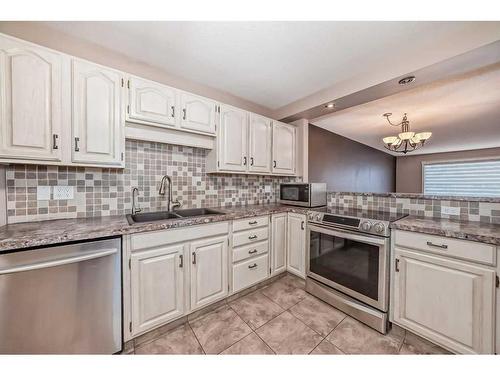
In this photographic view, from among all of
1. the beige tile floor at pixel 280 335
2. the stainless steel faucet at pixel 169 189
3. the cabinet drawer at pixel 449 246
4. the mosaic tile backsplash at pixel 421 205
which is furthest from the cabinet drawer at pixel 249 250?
the cabinet drawer at pixel 449 246

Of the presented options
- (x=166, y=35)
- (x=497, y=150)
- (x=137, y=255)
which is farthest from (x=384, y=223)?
(x=497, y=150)

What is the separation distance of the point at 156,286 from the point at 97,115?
1.36 m

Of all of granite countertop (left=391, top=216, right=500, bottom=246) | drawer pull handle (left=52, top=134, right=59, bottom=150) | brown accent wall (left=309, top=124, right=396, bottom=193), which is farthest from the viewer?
brown accent wall (left=309, top=124, right=396, bottom=193)

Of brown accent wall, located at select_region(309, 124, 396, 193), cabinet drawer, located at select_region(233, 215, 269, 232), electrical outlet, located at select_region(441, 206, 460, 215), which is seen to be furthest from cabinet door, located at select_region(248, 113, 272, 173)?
electrical outlet, located at select_region(441, 206, 460, 215)

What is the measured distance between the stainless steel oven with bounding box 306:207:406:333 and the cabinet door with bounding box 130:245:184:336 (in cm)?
134

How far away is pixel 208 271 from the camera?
5.69 ft

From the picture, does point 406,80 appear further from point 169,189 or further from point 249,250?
point 169,189

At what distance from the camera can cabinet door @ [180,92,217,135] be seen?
1.87 meters

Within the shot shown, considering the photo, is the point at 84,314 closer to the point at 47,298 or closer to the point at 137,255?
the point at 47,298

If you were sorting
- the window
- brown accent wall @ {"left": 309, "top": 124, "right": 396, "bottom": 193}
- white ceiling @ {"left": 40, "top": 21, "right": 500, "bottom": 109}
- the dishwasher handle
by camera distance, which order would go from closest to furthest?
the dishwasher handle, white ceiling @ {"left": 40, "top": 21, "right": 500, "bottom": 109}, brown accent wall @ {"left": 309, "top": 124, "right": 396, "bottom": 193}, the window

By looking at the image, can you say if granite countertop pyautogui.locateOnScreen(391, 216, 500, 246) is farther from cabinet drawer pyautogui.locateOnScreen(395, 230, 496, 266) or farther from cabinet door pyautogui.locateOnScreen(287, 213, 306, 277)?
cabinet door pyautogui.locateOnScreen(287, 213, 306, 277)

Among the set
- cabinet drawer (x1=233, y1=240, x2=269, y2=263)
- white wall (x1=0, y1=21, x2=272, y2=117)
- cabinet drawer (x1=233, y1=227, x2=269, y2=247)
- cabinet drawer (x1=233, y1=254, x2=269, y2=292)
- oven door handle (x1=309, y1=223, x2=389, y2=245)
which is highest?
white wall (x1=0, y1=21, x2=272, y2=117)

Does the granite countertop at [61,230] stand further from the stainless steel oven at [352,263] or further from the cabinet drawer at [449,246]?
the cabinet drawer at [449,246]

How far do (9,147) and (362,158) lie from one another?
18.8 feet
